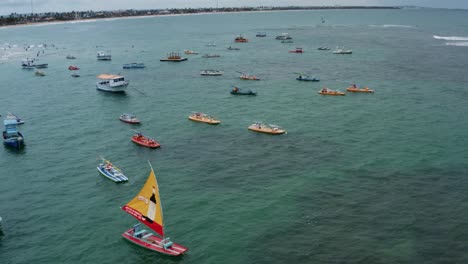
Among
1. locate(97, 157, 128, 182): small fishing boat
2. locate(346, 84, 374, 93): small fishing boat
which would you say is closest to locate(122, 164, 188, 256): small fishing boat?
locate(97, 157, 128, 182): small fishing boat

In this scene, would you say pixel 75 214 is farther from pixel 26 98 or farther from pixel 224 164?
pixel 26 98

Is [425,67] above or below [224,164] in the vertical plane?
above

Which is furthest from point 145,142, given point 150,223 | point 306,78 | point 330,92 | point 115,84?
point 306,78

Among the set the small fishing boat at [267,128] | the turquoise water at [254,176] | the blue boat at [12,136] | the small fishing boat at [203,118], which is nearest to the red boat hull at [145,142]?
the turquoise water at [254,176]

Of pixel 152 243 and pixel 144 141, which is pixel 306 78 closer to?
pixel 144 141

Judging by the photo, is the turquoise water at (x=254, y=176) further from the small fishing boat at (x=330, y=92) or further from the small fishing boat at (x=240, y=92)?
the small fishing boat at (x=330, y=92)

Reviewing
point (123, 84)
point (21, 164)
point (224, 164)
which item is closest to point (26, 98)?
point (123, 84)
